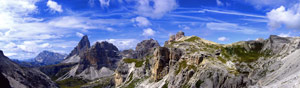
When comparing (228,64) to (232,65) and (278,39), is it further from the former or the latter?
(278,39)

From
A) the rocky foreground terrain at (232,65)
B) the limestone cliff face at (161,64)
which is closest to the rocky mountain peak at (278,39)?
the rocky foreground terrain at (232,65)

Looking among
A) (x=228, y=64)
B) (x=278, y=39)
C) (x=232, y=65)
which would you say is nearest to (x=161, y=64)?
(x=228, y=64)

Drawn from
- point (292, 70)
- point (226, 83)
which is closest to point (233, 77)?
point (226, 83)

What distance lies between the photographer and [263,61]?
141625mm

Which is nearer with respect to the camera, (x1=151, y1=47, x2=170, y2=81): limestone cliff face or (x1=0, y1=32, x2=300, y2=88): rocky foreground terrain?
(x1=0, y1=32, x2=300, y2=88): rocky foreground terrain

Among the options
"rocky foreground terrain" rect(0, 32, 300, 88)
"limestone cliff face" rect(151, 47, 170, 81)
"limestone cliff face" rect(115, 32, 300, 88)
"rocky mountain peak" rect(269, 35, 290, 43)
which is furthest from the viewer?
"limestone cliff face" rect(151, 47, 170, 81)

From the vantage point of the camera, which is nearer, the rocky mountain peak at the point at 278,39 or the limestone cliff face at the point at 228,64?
the limestone cliff face at the point at 228,64

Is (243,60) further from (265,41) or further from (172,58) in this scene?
(172,58)

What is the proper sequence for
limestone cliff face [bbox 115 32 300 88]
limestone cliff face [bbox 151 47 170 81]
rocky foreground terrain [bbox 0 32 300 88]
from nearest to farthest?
rocky foreground terrain [bbox 0 32 300 88] → limestone cliff face [bbox 115 32 300 88] → limestone cliff face [bbox 151 47 170 81]

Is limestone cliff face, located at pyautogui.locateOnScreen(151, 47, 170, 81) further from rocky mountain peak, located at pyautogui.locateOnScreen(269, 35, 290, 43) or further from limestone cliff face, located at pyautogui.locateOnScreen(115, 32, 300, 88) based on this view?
rocky mountain peak, located at pyautogui.locateOnScreen(269, 35, 290, 43)

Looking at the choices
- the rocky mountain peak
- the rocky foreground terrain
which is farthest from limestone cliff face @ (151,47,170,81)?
the rocky mountain peak

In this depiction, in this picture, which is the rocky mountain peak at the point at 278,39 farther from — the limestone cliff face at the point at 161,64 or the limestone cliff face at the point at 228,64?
the limestone cliff face at the point at 161,64

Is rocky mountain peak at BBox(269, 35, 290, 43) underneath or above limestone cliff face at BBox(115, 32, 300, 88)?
above

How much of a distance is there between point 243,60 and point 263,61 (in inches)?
497
